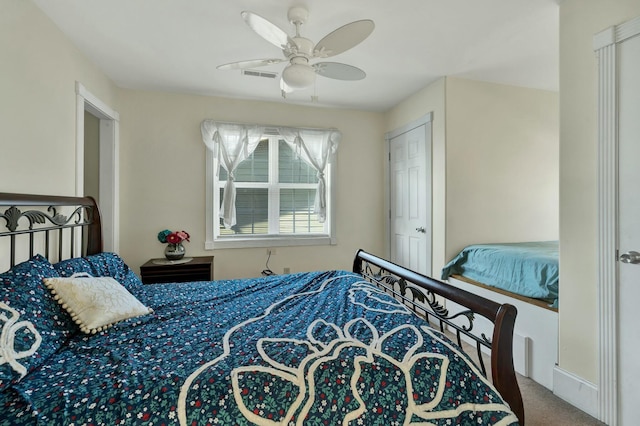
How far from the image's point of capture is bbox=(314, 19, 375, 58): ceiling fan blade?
151 centimetres

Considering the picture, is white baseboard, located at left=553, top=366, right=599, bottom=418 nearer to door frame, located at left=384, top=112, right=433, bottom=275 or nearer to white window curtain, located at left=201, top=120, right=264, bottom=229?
door frame, located at left=384, top=112, right=433, bottom=275

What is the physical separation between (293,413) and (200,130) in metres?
3.19

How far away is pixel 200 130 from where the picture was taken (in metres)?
3.39

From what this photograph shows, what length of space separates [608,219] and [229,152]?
129 inches

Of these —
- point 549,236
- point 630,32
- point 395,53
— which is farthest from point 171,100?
point 549,236

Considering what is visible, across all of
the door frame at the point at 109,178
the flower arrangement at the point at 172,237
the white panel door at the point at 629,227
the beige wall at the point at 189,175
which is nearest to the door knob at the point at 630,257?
the white panel door at the point at 629,227

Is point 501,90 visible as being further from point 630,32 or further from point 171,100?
point 171,100

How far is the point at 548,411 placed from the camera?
1.80 meters

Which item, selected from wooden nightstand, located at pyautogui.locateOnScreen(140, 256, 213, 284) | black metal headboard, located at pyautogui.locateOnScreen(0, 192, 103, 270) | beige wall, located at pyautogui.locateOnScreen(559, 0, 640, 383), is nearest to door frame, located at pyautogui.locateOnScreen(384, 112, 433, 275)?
beige wall, located at pyautogui.locateOnScreen(559, 0, 640, 383)

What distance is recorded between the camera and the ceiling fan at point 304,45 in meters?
1.52

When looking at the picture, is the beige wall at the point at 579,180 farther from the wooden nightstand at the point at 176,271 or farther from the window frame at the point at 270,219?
the wooden nightstand at the point at 176,271

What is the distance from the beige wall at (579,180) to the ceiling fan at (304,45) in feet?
4.24

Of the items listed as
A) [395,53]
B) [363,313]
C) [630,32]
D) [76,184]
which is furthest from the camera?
[395,53]

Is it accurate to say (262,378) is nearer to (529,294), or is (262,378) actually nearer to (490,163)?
(529,294)
